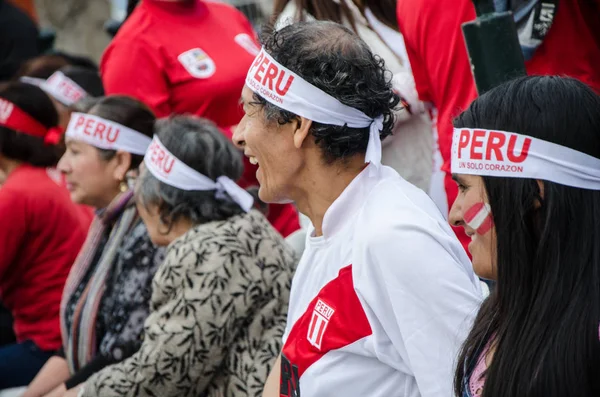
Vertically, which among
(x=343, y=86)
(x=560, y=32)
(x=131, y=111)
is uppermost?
(x=343, y=86)

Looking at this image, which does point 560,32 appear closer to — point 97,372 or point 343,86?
point 343,86

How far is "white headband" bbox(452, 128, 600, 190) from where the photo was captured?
218 cm

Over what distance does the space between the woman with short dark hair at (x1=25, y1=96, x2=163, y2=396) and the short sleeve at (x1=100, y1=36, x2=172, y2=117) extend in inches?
5.9

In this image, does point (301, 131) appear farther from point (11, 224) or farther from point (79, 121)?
point (11, 224)

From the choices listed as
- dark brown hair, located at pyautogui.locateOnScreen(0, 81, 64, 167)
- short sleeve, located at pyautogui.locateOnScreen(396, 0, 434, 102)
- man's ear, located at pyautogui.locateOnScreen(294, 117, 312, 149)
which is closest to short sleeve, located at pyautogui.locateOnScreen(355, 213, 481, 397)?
man's ear, located at pyautogui.locateOnScreen(294, 117, 312, 149)

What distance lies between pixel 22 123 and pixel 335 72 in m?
3.07

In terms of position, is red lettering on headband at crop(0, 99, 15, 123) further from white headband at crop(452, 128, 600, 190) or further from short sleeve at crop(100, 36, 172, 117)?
white headband at crop(452, 128, 600, 190)

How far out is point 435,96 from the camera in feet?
12.2

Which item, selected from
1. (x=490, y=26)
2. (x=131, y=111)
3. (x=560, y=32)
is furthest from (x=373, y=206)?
(x=131, y=111)

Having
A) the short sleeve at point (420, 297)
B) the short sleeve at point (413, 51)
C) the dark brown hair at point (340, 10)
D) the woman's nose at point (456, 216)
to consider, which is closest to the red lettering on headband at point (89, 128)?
the dark brown hair at point (340, 10)

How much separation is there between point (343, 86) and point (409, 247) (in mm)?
520

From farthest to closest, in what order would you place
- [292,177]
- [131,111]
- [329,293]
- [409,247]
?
1. [131,111]
2. [292,177]
3. [329,293]
4. [409,247]

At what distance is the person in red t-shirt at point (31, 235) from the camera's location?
200 inches

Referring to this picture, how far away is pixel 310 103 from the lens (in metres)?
2.79
